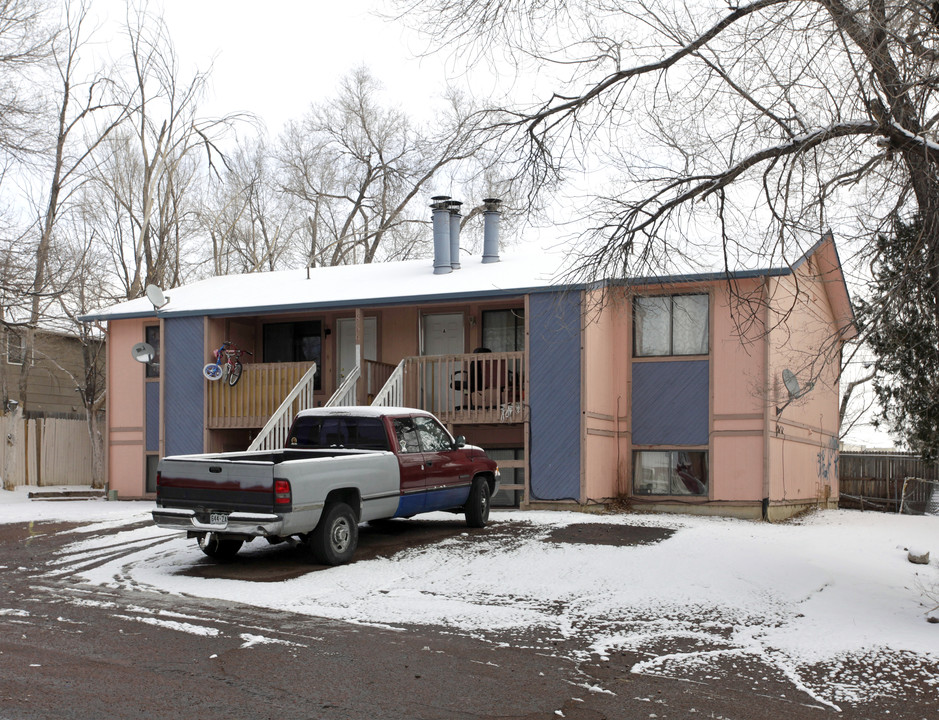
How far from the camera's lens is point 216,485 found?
10102mm

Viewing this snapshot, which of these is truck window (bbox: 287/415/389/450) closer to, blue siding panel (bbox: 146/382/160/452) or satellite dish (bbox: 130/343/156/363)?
satellite dish (bbox: 130/343/156/363)

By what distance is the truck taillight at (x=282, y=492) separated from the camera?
9742 millimetres

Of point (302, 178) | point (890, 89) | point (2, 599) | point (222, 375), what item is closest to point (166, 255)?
point (302, 178)

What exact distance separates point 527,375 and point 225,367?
20.5 feet

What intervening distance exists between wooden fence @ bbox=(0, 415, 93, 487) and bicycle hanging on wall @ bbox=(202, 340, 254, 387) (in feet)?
23.0

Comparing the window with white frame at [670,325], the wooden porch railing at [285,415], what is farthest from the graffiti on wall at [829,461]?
the wooden porch railing at [285,415]

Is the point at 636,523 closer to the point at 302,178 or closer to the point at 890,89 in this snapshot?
the point at 890,89

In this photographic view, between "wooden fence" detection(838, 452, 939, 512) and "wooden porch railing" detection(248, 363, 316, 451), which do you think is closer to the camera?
"wooden porch railing" detection(248, 363, 316, 451)

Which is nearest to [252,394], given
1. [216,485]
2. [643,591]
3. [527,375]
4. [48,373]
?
[527,375]

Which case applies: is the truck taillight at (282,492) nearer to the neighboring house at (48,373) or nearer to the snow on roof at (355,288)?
the snow on roof at (355,288)

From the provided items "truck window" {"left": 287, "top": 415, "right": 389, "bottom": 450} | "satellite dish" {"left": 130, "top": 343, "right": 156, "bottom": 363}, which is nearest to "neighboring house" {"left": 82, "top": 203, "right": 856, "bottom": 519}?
"satellite dish" {"left": 130, "top": 343, "right": 156, "bottom": 363}

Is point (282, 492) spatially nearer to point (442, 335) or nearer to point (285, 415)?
point (285, 415)

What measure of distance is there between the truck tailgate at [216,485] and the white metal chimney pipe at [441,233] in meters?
9.66

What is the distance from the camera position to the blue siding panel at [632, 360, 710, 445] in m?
17.1
